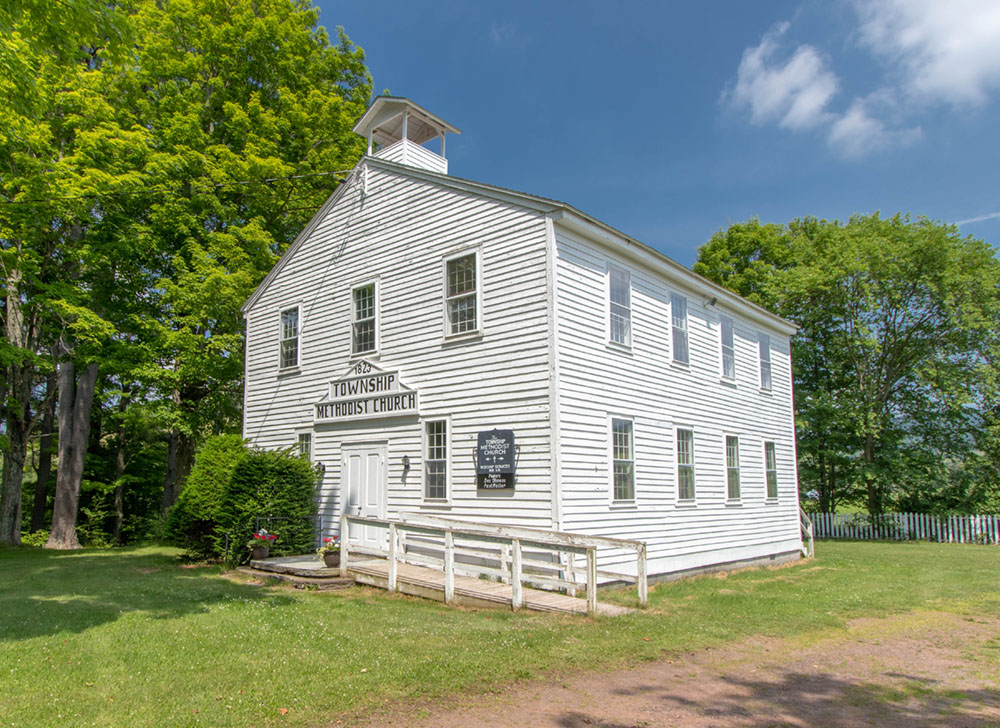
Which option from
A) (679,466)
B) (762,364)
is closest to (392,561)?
(679,466)

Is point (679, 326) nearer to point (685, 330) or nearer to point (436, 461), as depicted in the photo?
point (685, 330)

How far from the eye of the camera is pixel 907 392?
3014 cm

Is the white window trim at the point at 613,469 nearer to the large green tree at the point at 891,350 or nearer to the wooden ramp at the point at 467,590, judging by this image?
the wooden ramp at the point at 467,590

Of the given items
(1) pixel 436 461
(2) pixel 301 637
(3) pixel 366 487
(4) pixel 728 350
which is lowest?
(2) pixel 301 637

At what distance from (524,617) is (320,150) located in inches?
787

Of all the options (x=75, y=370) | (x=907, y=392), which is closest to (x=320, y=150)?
(x=75, y=370)

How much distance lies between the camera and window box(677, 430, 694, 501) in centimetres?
1528

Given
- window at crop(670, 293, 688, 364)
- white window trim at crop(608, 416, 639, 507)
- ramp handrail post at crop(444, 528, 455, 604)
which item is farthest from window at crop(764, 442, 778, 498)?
ramp handrail post at crop(444, 528, 455, 604)

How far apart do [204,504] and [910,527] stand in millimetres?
26074

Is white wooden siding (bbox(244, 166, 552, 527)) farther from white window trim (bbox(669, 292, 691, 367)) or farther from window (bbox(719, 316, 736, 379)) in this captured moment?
window (bbox(719, 316, 736, 379))

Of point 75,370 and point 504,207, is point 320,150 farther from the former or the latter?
point 504,207

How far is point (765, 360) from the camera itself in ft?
66.3

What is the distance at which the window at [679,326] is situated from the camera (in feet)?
51.9

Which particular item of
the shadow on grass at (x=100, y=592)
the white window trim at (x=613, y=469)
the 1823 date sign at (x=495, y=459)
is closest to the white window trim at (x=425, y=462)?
the 1823 date sign at (x=495, y=459)
